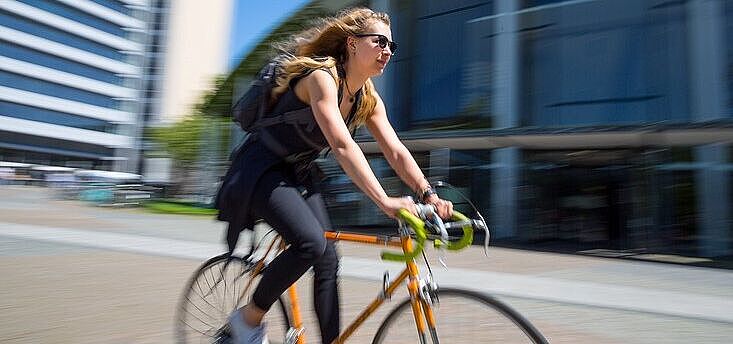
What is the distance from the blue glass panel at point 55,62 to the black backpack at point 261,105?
74.5m

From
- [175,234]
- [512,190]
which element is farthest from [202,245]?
[512,190]

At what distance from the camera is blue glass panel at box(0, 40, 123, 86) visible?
64688mm

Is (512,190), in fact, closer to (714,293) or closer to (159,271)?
(714,293)

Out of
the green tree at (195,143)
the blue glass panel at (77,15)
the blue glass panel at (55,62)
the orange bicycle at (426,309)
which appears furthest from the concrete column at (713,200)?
the blue glass panel at (77,15)

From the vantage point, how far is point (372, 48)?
217 cm

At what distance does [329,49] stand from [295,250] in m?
0.81

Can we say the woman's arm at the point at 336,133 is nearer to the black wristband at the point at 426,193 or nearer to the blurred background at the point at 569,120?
the black wristband at the point at 426,193

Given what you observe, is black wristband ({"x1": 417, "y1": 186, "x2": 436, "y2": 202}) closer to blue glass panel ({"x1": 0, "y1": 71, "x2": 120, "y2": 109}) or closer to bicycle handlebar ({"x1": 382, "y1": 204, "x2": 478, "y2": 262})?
bicycle handlebar ({"x1": 382, "y1": 204, "x2": 478, "y2": 262})

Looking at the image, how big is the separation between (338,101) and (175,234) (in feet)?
31.7

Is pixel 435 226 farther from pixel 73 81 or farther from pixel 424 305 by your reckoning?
pixel 73 81

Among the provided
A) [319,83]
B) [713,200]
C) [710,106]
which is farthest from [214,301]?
[710,106]

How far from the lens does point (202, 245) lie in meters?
9.11

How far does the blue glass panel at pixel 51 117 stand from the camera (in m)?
65.2

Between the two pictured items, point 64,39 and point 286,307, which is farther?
point 64,39
